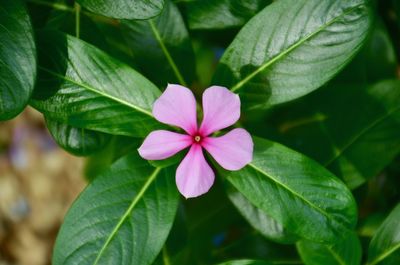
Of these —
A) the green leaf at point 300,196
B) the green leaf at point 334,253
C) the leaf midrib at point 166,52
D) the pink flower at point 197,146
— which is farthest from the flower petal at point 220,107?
the green leaf at point 334,253

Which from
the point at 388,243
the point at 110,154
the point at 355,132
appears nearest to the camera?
the point at 388,243

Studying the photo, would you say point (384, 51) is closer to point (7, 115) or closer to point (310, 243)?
point (310, 243)

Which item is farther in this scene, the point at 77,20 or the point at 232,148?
the point at 77,20

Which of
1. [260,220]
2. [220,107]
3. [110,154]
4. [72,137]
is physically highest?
[220,107]

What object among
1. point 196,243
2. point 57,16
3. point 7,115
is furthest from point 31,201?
point 7,115

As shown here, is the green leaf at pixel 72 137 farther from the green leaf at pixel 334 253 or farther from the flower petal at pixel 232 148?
the green leaf at pixel 334 253

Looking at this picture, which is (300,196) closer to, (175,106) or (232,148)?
(232,148)

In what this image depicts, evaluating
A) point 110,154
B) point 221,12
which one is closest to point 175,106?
point 221,12
